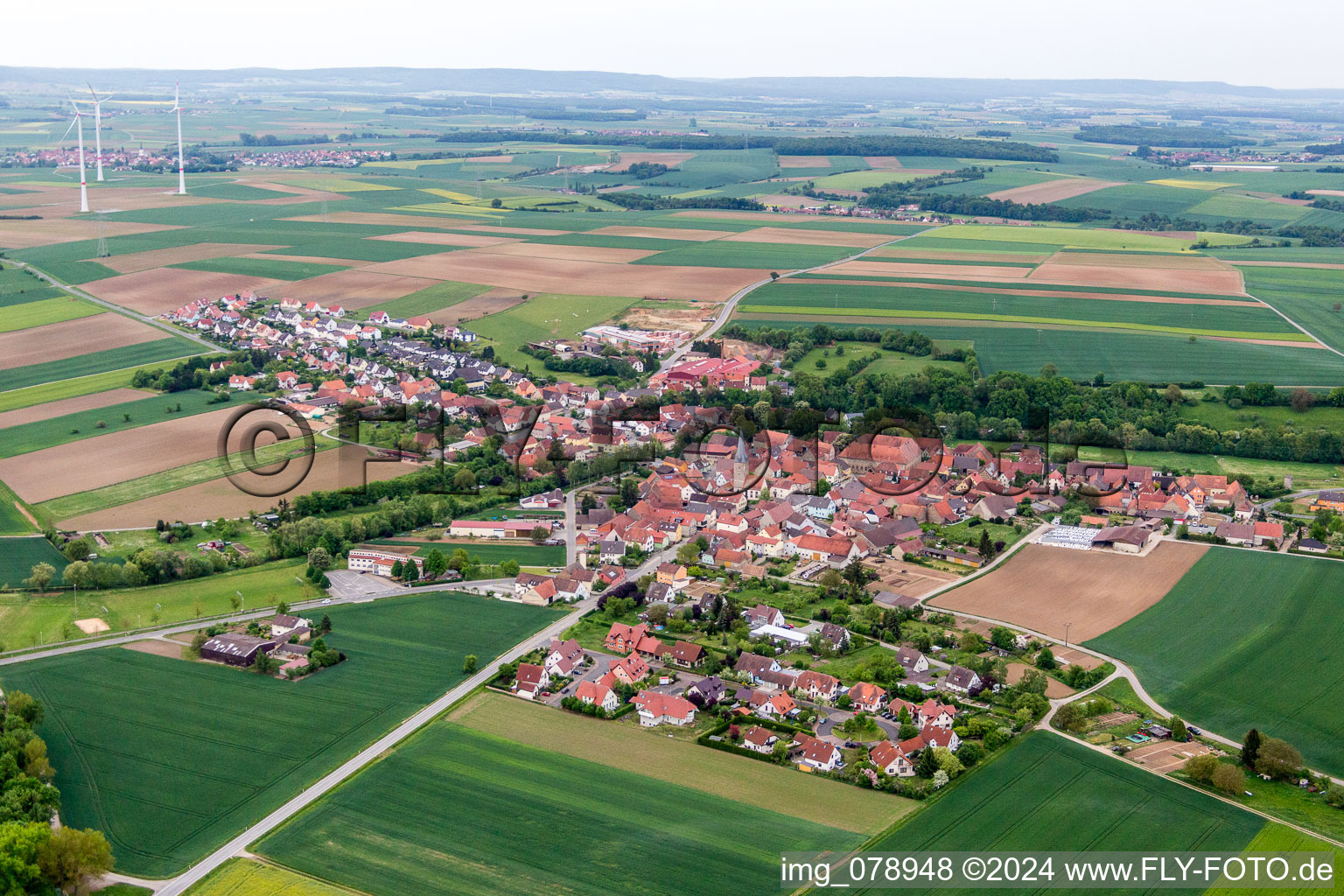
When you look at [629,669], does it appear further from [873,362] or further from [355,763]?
[873,362]

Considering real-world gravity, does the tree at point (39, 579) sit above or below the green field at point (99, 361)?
below

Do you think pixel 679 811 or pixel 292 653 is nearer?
pixel 679 811

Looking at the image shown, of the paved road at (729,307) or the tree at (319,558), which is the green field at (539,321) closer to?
the paved road at (729,307)

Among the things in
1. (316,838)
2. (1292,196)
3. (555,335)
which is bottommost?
(316,838)

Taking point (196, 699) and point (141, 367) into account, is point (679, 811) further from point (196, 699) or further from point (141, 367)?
point (141, 367)

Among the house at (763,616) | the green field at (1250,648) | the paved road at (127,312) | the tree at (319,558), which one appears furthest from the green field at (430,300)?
the green field at (1250,648)

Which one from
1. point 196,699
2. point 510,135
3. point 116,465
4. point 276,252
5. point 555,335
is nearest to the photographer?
point 196,699

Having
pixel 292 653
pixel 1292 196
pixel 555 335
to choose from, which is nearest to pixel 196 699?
pixel 292 653
